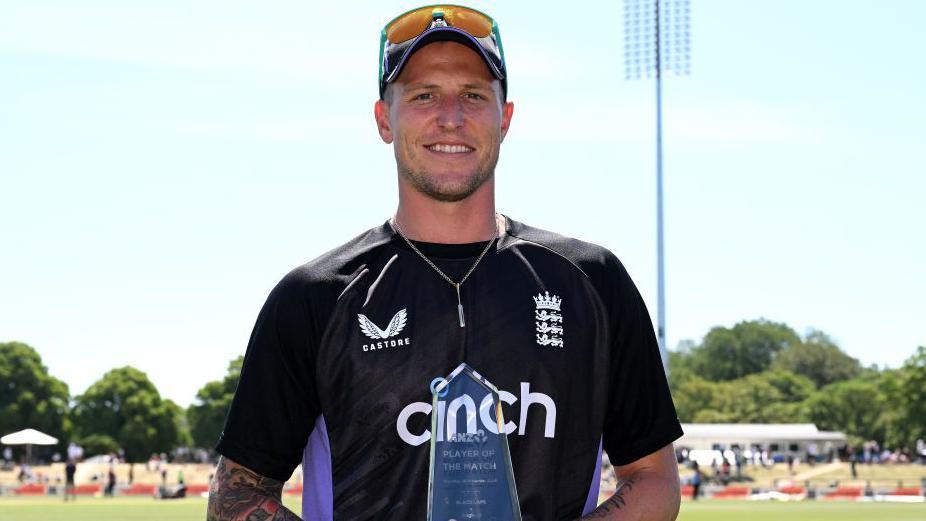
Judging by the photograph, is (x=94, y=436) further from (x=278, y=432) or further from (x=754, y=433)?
(x=278, y=432)

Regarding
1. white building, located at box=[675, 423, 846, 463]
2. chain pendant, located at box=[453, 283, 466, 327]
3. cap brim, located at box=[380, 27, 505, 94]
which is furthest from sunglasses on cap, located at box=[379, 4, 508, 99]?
white building, located at box=[675, 423, 846, 463]

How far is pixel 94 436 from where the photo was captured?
11562 cm

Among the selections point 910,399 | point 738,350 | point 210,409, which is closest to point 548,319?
point 910,399

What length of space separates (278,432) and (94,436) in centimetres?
11635

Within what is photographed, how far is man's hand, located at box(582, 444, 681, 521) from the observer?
154 inches

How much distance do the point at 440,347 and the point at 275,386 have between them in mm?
486

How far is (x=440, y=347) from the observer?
3967mm

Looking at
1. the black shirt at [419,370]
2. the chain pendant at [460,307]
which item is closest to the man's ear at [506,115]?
the black shirt at [419,370]

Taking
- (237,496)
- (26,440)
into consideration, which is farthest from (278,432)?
(26,440)

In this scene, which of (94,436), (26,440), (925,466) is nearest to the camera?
(26,440)

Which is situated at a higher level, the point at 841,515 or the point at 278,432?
the point at 278,432

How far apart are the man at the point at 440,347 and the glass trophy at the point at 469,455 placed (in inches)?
12.0

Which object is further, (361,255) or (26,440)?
(26,440)

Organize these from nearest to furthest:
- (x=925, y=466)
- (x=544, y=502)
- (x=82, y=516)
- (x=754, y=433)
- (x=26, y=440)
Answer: (x=544, y=502) < (x=82, y=516) < (x=26, y=440) < (x=925, y=466) < (x=754, y=433)
